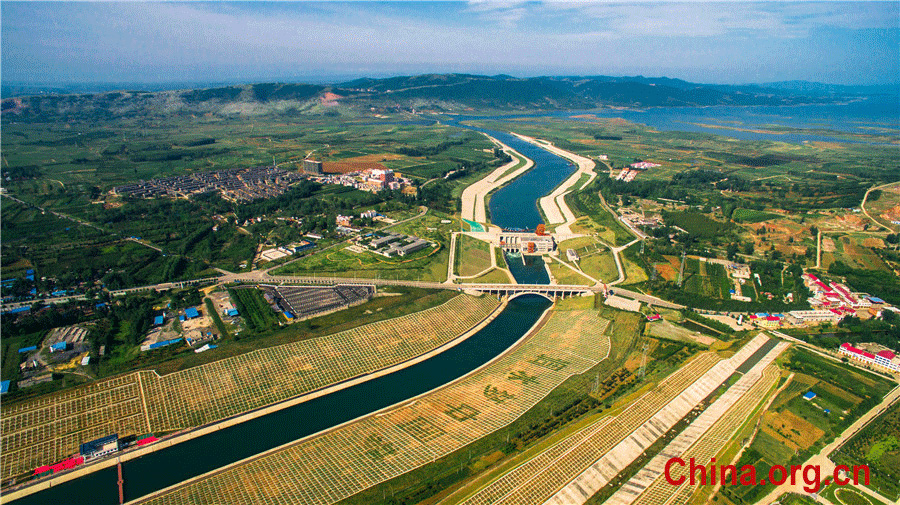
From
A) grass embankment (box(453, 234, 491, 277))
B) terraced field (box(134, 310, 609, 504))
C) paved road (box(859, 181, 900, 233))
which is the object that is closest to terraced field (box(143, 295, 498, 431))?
terraced field (box(134, 310, 609, 504))

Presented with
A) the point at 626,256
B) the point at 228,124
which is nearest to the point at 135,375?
the point at 626,256

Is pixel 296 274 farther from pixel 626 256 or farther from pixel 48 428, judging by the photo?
pixel 626 256

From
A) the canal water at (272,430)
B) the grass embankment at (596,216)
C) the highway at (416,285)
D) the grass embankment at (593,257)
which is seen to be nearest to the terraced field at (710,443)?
the highway at (416,285)

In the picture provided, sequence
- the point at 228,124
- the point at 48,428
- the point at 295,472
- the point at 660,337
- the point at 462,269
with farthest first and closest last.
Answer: the point at 228,124 → the point at 462,269 → the point at 660,337 → the point at 48,428 → the point at 295,472

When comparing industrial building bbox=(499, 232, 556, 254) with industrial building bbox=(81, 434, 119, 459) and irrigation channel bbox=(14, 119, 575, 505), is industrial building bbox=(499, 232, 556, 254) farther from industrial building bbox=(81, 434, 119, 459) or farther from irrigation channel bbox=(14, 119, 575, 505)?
industrial building bbox=(81, 434, 119, 459)

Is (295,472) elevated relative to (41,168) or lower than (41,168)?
lower

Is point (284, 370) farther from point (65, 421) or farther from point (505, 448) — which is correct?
point (505, 448)
